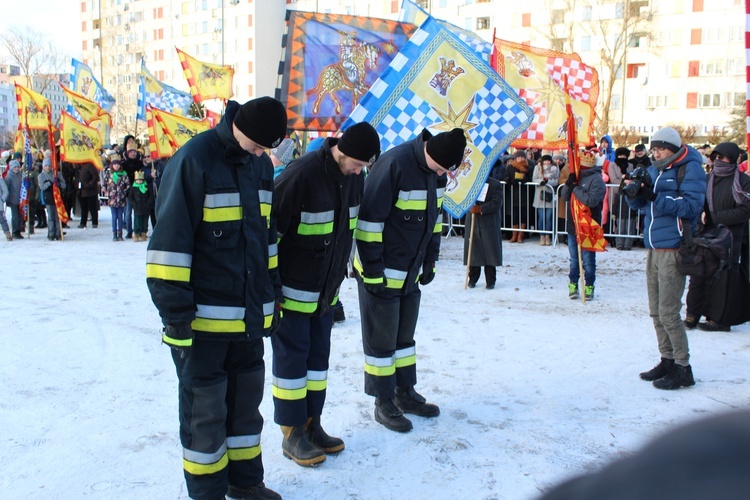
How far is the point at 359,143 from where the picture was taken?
13.8 feet

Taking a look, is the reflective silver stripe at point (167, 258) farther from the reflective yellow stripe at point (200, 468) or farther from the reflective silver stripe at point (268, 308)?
the reflective yellow stripe at point (200, 468)

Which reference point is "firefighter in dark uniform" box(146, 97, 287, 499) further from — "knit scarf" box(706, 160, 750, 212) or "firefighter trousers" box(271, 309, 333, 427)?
"knit scarf" box(706, 160, 750, 212)

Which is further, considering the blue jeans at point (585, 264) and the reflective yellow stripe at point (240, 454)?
the blue jeans at point (585, 264)

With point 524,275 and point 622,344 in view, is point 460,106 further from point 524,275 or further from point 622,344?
point 524,275

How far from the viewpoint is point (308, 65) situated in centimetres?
888

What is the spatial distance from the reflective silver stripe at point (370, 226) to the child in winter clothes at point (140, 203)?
35.6ft

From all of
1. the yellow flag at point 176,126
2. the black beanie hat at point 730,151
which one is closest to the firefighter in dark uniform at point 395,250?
the black beanie hat at point 730,151

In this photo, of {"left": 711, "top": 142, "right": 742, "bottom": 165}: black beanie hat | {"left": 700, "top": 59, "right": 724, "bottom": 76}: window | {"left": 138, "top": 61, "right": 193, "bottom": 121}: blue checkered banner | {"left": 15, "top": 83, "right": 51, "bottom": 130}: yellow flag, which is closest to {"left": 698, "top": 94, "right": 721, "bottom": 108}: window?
{"left": 700, "top": 59, "right": 724, "bottom": 76}: window

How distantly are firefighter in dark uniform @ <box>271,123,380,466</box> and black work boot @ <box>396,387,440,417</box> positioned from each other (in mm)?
819

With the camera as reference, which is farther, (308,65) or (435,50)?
(308,65)

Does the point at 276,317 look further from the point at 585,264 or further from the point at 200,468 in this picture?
the point at 585,264

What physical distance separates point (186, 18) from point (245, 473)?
3227 inches

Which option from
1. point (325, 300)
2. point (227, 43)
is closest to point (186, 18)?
point (227, 43)

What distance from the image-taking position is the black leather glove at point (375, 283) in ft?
15.6
